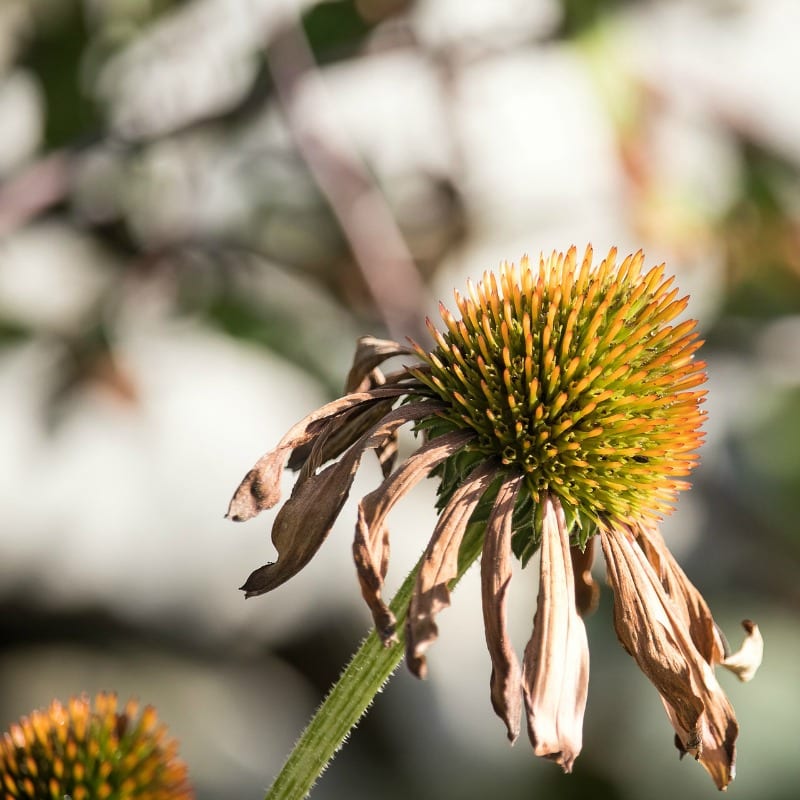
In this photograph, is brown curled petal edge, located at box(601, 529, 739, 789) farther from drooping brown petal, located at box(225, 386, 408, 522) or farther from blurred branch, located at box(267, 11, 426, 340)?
blurred branch, located at box(267, 11, 426, 340)

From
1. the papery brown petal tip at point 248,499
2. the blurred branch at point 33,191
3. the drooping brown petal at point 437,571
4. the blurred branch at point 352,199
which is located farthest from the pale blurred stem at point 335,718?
the blurred branch at point 33,191

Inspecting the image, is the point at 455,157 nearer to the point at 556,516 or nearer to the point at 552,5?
Answer: the point at 552,5

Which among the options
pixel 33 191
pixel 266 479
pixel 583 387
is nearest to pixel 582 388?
pixel 583 387

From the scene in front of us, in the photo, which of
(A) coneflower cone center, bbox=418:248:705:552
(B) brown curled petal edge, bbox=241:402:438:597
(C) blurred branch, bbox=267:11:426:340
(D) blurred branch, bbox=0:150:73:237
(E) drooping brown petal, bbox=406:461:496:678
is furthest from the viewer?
(D) blurred branch, bbox=0:150:73:237

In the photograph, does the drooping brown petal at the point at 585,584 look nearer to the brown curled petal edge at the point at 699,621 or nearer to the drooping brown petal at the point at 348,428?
the brown curled petal edge at the point at 699,621

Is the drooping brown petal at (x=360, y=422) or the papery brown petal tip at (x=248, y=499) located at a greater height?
the drooping brown petal at (x=360, y=422)

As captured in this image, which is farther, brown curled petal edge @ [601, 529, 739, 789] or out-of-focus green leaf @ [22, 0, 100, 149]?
out-of-focus green leaf @ [22, 0, 100, 149]

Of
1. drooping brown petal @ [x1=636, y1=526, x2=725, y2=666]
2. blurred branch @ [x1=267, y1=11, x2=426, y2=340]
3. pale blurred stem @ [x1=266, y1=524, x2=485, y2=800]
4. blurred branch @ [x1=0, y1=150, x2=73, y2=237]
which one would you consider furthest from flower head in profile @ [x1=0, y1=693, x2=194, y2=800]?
blurred branch @ [x1=0, y1=150, x2=73, y2=237]
